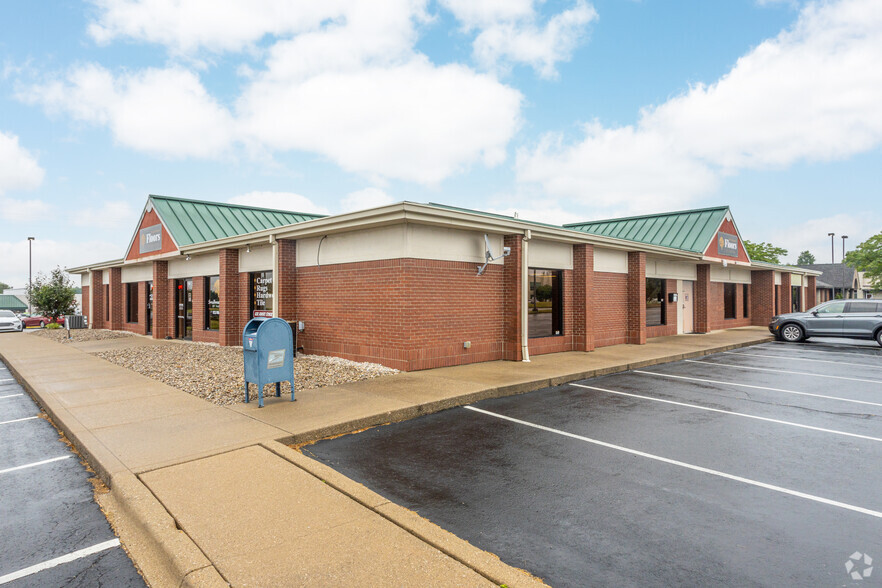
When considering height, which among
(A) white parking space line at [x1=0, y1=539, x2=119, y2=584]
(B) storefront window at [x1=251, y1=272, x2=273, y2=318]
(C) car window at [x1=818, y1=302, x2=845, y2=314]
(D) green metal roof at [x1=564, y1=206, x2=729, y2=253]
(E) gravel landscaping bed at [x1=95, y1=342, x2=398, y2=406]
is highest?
(D) green metal roof at [x1=564, y1=206, x2=729, y2=253]

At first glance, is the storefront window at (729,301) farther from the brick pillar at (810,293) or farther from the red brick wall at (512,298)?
the red brick wall at (512,298)

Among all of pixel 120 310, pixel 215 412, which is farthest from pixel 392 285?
pixel 120 310

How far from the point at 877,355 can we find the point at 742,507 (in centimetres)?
1520

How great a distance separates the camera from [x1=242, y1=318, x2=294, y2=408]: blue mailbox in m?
7.21

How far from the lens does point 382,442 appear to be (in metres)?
5.96

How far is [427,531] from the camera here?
3.52 meters

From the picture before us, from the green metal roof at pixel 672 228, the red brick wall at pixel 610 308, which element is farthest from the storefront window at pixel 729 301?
the red brick wall at pixel 610 308

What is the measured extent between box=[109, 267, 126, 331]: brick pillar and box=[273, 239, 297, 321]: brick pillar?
15.7 meters

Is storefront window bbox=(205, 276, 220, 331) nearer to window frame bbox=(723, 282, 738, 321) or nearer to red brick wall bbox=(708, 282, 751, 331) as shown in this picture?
red brick wall bbox=(708, 282, 751, 331)

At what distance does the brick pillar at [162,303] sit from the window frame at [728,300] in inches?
973

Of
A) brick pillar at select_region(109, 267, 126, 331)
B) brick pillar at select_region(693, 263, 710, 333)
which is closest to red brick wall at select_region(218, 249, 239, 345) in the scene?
brick pillar at select_region(109, 267, 126, 331)

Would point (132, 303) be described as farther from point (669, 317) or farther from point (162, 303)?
point (669, 317)

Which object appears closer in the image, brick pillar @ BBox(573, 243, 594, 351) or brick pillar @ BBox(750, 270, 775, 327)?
brick pillar @ BBox(573, 243, 594, 351)

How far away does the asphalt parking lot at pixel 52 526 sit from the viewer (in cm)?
324
